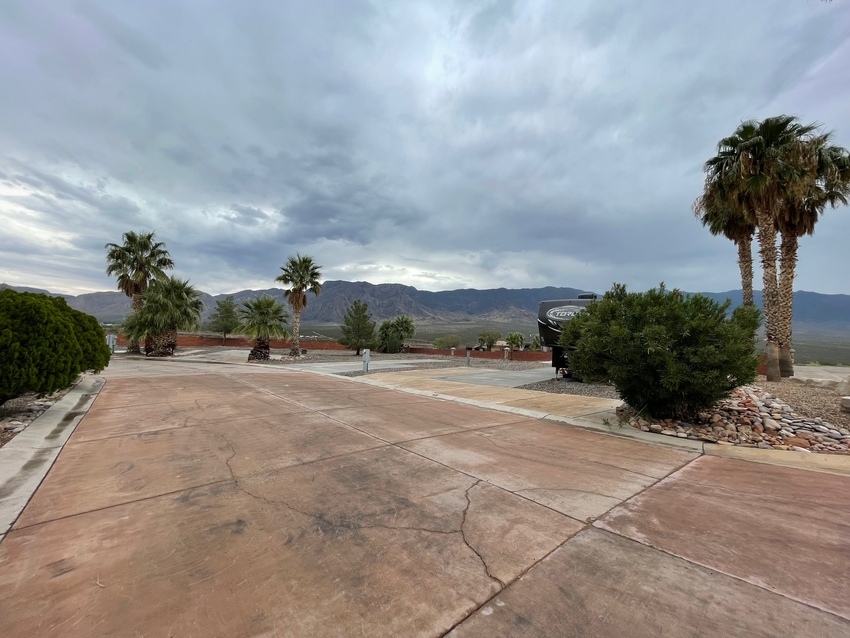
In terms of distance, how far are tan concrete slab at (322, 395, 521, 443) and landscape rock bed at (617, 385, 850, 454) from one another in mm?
Result: 2753

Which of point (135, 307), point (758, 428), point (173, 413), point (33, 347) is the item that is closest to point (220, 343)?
point (135, 307)

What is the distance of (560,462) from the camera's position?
5.03 metres

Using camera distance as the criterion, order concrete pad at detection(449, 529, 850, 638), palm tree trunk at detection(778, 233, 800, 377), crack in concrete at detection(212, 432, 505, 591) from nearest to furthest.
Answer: concrete pad at detection(449, 529, 850, 638)
crack in concrete at detection(212, 432, 505, 591)
palm tree trunk at detection(778, 233, 800, 377)

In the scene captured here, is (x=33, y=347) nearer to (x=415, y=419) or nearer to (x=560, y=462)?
(x=415, y=419)

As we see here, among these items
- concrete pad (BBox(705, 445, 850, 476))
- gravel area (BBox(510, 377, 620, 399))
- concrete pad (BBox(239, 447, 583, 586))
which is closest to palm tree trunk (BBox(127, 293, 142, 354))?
gravel area (BBox(510, 377, 620, 399))

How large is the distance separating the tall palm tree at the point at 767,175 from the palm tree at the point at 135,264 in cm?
3532

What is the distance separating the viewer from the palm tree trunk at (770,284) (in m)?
13.6

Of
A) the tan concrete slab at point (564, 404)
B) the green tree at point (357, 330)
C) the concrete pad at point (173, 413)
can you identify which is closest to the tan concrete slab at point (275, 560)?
the concrete pad at point (173, 413)

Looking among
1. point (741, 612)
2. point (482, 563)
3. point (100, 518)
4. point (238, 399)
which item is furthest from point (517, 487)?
point (238, 399)

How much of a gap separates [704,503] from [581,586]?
2202mm

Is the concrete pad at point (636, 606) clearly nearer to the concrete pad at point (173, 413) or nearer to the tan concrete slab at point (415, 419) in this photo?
the tan concrete slab at point (415, 419)

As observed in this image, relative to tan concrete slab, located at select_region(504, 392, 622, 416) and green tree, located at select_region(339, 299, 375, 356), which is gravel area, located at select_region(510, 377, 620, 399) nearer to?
tan concrete slab, located at select_region(504, 392, 622, 416)

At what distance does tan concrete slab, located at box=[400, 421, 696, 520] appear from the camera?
12.9 ft

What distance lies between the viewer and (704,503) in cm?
375
